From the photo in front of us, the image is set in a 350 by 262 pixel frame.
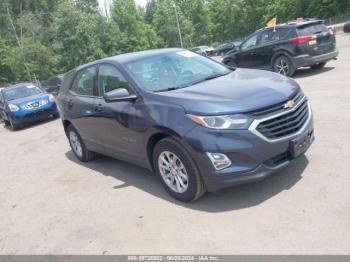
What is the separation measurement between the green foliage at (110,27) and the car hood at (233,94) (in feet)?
125

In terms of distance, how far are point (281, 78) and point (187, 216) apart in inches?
81.7

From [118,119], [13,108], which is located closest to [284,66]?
[118,119]

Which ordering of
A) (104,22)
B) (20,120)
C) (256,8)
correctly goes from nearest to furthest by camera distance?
1. (20,120)
2. (104,22)
3. (256,8)

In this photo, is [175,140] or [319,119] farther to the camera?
[319,119]

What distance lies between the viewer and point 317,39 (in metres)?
11.4

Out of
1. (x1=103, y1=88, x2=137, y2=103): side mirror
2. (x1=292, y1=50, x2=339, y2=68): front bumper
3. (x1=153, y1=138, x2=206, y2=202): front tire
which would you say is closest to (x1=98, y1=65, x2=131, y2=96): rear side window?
(x1=103, y1=88, x2=137, y2=103): side mirror

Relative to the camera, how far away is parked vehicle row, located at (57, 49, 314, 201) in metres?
4.20

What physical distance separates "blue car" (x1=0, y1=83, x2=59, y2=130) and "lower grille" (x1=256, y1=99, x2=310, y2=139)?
1024 cm

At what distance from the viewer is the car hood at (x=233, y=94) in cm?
427

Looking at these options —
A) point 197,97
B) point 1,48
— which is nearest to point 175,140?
point 197,97

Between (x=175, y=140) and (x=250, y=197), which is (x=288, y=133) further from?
(x=175, y=140)

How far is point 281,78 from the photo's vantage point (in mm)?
5129

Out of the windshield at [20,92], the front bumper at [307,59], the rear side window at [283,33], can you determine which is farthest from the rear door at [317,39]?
the windshield at [20,92]

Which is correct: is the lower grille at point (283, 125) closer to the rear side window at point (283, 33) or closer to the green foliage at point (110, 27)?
the rear side window at point (283, 33)
